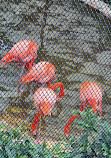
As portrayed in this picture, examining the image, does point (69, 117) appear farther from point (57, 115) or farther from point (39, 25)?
point (39, 25)

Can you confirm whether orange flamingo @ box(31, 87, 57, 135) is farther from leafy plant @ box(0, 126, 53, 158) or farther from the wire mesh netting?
leafy plant @ box(0, 126, 53, 158)

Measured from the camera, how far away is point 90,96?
1212mm

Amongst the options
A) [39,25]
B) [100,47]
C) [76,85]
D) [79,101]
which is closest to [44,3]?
[39,25]

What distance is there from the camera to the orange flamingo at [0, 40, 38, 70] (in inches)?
46.6

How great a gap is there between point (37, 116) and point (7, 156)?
543mm

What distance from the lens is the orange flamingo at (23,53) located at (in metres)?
1.18

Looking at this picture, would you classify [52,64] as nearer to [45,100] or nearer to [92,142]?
[45,100]

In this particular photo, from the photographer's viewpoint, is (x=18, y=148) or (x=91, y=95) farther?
(x=91, y=95)

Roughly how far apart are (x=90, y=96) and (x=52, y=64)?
1.08 feet

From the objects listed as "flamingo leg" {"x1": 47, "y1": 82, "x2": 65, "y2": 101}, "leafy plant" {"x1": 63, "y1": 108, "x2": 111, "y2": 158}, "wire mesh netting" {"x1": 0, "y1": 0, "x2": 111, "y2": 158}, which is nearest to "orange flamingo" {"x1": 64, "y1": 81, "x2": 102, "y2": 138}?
"wire mesh netting" {"x1": 0, "y1": 0, "x2": 111, "y2": 158}

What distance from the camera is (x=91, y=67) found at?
126cm

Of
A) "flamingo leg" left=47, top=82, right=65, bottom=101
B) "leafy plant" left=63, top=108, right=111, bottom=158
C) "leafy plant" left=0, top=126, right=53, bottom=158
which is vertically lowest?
"leafy plant" left=0, top=126, right=53, bottom=158

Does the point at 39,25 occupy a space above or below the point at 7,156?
above

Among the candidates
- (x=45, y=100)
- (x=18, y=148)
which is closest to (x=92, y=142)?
(x=18, y=148)
